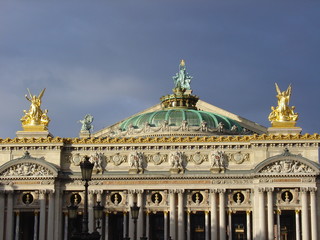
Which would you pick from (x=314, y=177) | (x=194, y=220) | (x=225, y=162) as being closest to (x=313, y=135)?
(x=314, y=177)

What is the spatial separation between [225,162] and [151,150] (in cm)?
680

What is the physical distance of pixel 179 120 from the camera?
232 ft

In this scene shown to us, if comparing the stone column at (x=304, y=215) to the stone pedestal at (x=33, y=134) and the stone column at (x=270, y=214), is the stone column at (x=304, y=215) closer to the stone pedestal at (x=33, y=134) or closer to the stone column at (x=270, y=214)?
the stone column at (x=270, y=214)

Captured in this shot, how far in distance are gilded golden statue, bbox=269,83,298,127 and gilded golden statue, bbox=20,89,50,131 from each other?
69.9 ft

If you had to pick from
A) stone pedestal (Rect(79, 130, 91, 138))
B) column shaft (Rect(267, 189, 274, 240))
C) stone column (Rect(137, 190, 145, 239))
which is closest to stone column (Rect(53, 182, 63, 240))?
stone column (Rect(137, 190, 145, 239))

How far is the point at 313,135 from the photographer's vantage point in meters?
60.2

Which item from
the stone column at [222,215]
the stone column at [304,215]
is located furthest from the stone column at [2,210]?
the stone column at [304,215]

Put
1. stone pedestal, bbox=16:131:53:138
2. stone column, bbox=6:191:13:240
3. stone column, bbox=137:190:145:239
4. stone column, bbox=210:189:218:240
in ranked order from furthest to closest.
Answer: stone pedestal, bbox=16:131:53:138
stone column, bbox=6:191:13:240
stone column, bbox=137:190:145:239
stone column, bbox=210:189:218:240

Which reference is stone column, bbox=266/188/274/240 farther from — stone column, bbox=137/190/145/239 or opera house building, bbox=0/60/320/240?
stone column, bbox=137/190/145/239

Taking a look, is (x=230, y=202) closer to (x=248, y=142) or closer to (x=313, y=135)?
(x=248, y=142)

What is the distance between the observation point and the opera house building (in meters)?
59.1

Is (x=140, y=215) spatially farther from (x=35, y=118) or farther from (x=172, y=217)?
(x=35, y=118)

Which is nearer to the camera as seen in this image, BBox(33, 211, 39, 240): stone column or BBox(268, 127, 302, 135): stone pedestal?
BBox(33, 211, 39, 240): stone column

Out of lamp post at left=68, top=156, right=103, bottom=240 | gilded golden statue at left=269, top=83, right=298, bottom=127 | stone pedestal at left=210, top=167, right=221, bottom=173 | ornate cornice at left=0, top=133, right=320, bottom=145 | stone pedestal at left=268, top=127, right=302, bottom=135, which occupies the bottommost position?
lamp post at left=68, top=156, right=103, bottom=240
